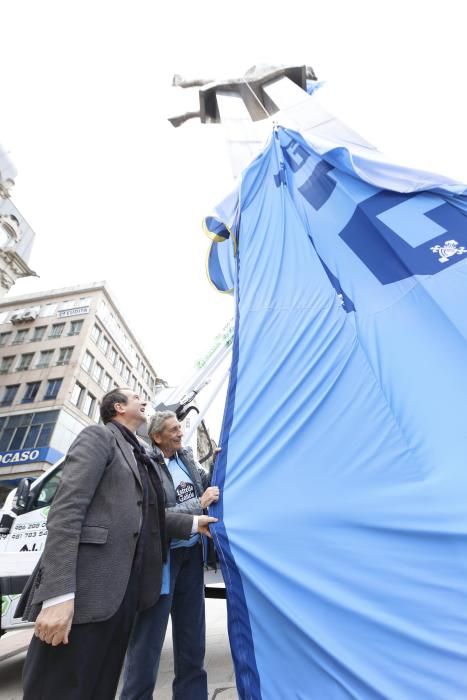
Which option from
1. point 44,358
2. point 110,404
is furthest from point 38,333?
point 110,404

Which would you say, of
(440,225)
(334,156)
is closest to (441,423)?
(440,225)

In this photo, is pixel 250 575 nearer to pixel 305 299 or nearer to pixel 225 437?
pixel 225 437

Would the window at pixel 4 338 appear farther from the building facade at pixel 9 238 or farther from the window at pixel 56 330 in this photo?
the window at pixel 56 330

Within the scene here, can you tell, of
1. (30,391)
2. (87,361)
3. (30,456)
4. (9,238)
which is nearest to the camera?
(30,456)

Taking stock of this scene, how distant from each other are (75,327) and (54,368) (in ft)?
10.7

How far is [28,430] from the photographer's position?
20016 millimetres

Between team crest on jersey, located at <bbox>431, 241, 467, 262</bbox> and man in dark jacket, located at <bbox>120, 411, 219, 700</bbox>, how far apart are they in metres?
1.93

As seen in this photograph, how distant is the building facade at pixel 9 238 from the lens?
2666 cm

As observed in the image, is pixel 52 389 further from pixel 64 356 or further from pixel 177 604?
pixel 177 604

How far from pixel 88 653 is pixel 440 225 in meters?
2.87

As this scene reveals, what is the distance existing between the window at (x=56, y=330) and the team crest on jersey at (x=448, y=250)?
25.4 metres

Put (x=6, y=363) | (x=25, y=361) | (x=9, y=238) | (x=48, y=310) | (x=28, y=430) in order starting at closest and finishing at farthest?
(x=28, y=430) < (x=25, y=361) < (x=6, y=363) < (x=48, y=310) < (x=9, y=238)

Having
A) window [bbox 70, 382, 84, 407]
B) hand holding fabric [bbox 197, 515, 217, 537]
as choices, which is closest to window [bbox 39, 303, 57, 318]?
window [bbox 70, 382, 84, 407]

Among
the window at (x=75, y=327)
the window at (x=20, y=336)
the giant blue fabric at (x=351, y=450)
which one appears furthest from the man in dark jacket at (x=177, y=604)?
the window at (x=20, y=336)
